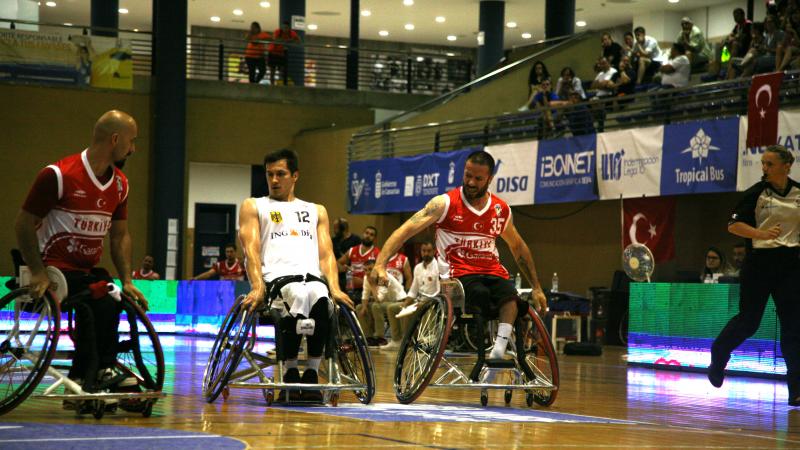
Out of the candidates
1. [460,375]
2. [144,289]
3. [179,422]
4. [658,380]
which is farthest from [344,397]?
[144,289]

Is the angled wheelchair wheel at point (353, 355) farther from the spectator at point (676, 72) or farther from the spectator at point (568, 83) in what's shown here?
the spectator at point (568, 83)

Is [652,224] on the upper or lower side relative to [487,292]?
upper

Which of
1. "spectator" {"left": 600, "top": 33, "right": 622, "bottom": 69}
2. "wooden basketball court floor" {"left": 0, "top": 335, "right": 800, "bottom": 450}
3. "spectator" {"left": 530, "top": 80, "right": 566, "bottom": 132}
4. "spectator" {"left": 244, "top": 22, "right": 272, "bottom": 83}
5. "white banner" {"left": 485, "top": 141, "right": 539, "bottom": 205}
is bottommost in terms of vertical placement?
"wooden basketball court floor" {"left": 0, "top": 335, "right": 800, "bottom": 450}

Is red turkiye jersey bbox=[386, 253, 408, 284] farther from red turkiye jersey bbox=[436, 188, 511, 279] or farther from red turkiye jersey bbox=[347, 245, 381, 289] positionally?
red turkiye jersey bbox=[436, 188, 511, 279]

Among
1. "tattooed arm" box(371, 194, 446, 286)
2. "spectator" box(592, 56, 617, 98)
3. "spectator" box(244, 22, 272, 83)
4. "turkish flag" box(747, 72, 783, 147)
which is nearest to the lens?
"tattooed arm" box(371, 194, 446, 286)

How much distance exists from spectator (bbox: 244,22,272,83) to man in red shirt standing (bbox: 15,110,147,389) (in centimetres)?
1854

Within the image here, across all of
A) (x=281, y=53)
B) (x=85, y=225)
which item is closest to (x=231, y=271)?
(x=281, y=53)

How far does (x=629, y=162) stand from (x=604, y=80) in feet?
8.95

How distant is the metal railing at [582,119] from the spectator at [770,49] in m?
0.39

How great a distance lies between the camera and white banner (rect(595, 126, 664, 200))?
1533 centimetres

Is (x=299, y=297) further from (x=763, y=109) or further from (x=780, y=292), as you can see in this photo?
(x=763, y=109)

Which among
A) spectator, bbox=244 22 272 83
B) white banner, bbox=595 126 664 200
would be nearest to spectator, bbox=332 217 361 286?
white banner, bbox=595 126 664 200

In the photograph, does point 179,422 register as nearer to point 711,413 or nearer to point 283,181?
point 283,181

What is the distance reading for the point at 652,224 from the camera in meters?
16.1
